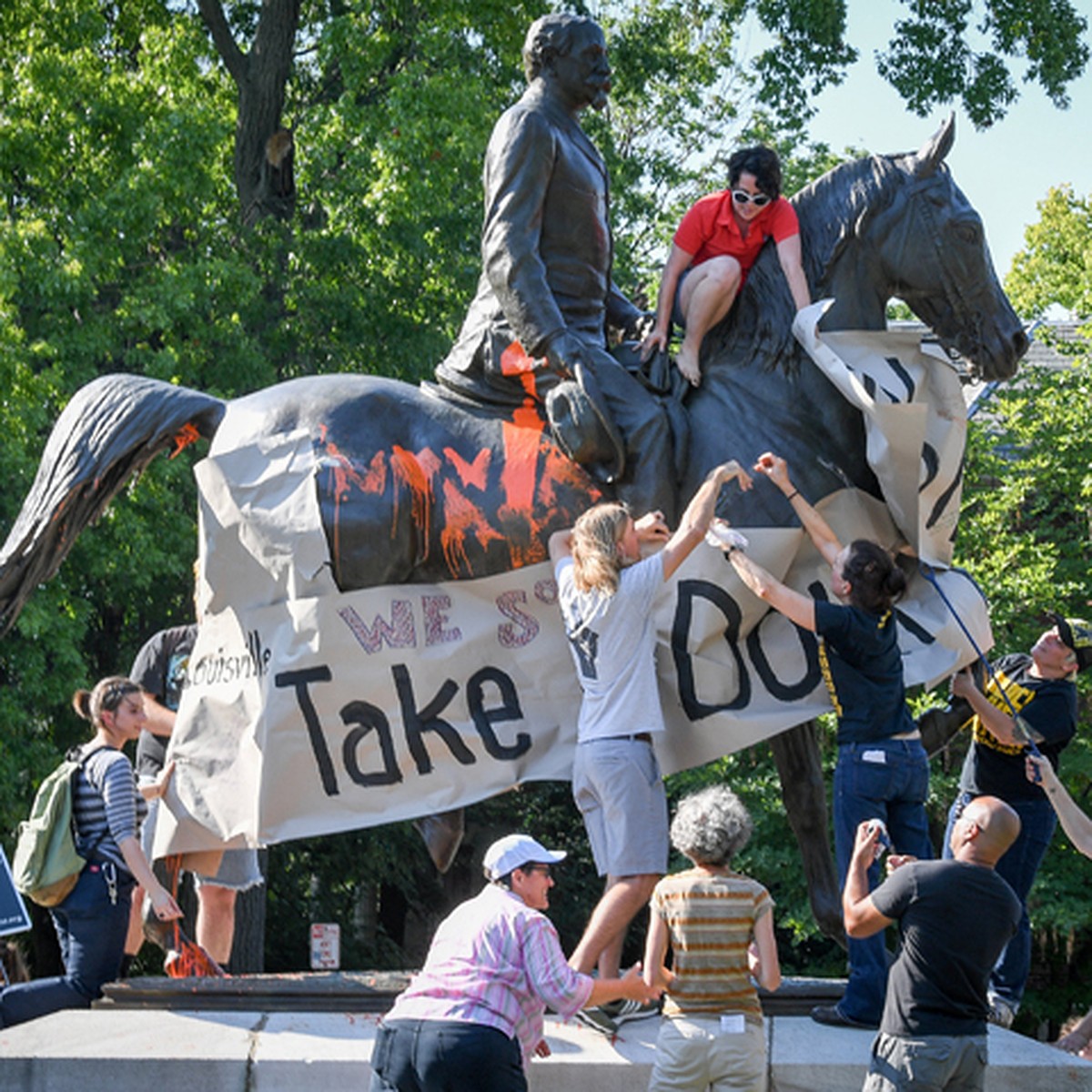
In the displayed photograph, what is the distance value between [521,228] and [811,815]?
243 centimetres

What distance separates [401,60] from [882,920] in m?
15.6

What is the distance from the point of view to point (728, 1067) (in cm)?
453

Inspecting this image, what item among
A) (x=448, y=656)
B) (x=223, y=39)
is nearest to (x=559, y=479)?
(x=448, y=656)

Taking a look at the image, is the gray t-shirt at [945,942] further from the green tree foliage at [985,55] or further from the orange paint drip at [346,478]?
the green tree foliage at [985,55]

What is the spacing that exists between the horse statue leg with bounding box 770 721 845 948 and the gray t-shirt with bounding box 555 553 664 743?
913 millimetres

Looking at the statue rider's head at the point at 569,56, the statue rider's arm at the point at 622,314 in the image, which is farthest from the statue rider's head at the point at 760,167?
the statue rider's arm at the point at 622,314

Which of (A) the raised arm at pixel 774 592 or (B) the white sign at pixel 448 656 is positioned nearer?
(A) the raised arm at pixel 774 592

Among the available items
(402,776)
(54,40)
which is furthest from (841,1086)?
(54,40)

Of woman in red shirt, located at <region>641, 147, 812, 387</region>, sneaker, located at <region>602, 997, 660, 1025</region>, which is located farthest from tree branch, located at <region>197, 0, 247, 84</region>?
sneaker, located at <region>602, 997, 660, 1025</region>

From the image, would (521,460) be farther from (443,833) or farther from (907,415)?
(443,833)

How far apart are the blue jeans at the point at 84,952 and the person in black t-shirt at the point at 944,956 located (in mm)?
3075

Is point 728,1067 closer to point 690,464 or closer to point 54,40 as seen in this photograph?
point 690,464

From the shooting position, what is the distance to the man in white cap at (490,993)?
4.27 metres

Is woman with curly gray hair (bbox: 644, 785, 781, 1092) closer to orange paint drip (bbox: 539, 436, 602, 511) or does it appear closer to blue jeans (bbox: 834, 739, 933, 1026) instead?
blue jeans (bbox: 834, 739, 933, 1026)
